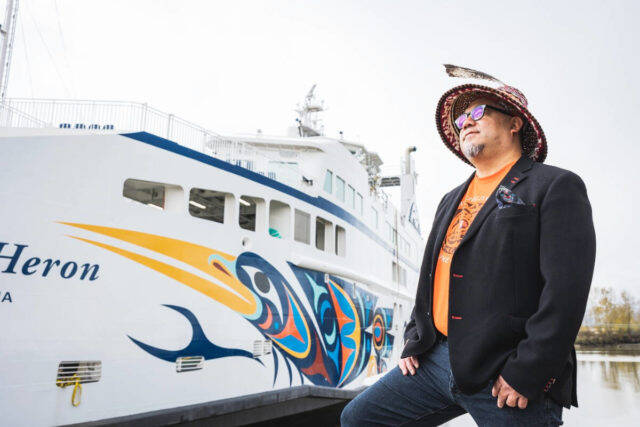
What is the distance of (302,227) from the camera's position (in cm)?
909

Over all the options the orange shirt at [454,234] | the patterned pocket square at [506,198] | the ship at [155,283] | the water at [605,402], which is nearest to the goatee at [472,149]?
the orange shirt at [454,234]

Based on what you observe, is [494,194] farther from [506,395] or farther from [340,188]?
[340,188]

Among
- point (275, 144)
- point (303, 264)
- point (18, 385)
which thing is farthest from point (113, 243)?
point (275, 144)

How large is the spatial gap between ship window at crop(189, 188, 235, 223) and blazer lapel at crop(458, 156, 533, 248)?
588 centimetres

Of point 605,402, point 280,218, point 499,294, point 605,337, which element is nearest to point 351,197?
point 280,218

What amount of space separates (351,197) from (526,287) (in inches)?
400

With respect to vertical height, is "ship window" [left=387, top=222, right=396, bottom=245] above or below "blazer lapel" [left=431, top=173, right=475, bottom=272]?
above

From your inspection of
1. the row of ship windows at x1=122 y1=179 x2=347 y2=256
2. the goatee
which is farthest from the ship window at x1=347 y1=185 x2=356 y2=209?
the goatee

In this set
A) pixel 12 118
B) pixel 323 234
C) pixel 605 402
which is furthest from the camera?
pixel 605 402

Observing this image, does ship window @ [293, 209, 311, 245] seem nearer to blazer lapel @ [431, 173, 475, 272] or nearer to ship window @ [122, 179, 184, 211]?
ship window @ [122, 179, 184, 211]

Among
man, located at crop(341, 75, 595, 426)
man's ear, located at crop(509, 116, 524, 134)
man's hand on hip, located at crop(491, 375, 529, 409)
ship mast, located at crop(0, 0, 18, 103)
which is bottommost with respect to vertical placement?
man's hand on hip, located at crop(491, 375, 529, 409)

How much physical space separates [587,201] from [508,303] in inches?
17.8

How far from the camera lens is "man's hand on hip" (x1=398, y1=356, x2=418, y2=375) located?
192cm

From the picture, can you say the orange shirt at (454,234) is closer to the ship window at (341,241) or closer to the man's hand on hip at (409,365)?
the man's hand on hip at (409,365)
